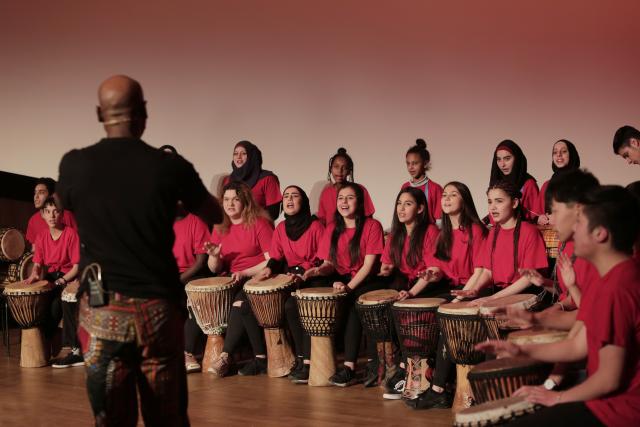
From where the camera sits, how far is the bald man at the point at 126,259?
224cm

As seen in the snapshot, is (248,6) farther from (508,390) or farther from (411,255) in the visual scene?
(508,390)

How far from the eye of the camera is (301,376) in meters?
4.90

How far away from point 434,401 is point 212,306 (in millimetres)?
1827

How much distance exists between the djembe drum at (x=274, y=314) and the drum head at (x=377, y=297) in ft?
2.04

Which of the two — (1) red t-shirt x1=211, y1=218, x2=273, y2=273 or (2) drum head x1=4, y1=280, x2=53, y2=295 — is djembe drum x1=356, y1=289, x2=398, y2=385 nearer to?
(1) red t-shirt x1=211, y1=218, x2=273, y2=273

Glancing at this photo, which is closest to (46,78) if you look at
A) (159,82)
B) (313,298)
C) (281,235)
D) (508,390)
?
(159,82)

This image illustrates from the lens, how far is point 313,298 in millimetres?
4785

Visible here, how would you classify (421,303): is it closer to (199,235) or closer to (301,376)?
(301,376)

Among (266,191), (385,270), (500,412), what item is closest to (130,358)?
(500,412)

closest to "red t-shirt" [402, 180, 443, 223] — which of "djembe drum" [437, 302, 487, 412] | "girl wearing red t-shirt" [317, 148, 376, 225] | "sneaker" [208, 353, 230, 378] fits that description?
"girl wearing red t-shirt" [317, 148, 376, 225]

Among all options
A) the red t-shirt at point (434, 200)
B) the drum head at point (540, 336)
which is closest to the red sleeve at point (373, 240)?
the red t-shirt at point (434, 200)

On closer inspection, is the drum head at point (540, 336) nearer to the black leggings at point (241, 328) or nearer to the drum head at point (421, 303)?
the drum head at point (421, 303)

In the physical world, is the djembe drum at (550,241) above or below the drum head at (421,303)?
above

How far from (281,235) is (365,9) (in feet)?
8.76
